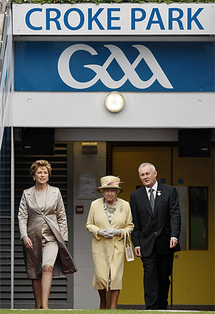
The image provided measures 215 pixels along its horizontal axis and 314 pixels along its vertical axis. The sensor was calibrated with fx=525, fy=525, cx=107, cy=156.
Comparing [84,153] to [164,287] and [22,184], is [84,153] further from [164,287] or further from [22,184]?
[164,287]

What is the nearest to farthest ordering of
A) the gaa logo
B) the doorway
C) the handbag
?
1. the handbag
2. the gaa logo
3. the doorway

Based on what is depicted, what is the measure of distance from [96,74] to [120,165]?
1.98 m

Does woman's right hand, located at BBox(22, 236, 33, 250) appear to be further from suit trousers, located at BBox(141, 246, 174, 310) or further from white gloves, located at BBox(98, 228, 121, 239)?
suit trousers, located at BBox(141, 246, 174, 310)

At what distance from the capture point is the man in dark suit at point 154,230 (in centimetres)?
574

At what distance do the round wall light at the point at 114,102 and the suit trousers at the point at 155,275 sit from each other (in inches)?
67.6

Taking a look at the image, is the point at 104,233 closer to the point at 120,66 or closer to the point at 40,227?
the point at 40,227

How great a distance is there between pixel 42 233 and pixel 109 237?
737 mm

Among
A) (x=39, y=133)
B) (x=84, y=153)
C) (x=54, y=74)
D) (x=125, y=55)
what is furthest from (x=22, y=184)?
(x=125, y=55)

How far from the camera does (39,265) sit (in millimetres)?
5812

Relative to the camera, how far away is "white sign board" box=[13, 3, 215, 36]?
6176mm

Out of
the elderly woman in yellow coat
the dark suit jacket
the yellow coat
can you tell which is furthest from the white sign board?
the yellow coat

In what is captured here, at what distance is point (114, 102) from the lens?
6277 millimetres

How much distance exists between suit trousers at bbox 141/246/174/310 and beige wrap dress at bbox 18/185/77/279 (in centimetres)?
85

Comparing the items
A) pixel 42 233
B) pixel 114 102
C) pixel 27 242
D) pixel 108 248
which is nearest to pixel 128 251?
pixel 108 248
